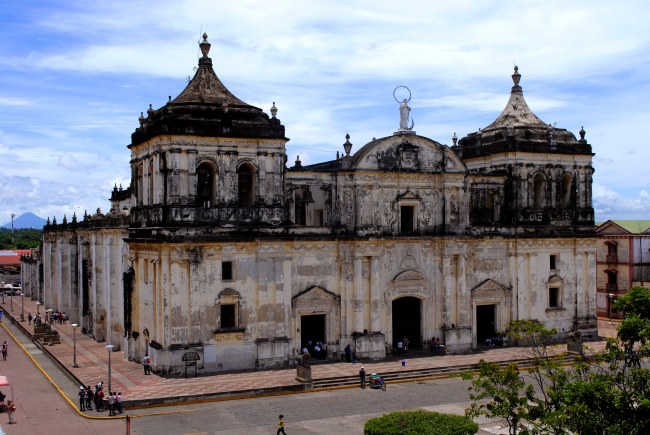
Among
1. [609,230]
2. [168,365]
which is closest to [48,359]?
[168,365]

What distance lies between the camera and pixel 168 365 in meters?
35.0

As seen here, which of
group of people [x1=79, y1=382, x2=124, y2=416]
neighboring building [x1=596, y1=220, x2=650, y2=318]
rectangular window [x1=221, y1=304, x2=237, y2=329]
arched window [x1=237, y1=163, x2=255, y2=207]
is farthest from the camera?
neighboring building [x1=596, y1=220, x2=650, y2=318]

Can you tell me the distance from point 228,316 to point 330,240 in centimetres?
673

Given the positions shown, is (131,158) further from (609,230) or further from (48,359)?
(609,230)

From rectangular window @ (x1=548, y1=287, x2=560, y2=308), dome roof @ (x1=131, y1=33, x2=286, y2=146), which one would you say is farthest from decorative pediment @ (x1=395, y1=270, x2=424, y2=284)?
dome roof @ (x1=131, y1=33, x2=286, y2=146)

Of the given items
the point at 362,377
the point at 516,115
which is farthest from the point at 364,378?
the point at 516,115

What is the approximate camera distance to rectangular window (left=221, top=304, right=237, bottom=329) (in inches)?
1442

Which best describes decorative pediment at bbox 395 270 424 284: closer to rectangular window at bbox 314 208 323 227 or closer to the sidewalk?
the sidewalk

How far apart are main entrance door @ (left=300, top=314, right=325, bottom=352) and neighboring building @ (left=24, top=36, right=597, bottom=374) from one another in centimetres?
11

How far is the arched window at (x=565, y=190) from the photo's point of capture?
150 ft

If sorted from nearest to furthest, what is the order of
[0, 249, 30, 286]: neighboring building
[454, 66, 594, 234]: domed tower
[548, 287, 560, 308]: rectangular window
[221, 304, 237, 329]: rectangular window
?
[221, 304, 237, 329]: rectangular window → [454, 66, 594, 234]: domed tower → [548, 287, 560, 308]: rectangular window → [0, 249, 30, 286]: neighboring building

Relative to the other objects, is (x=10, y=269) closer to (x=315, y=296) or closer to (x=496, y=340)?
(x=315, y=296)

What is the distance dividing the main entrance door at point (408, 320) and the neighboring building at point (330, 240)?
0.09 metres

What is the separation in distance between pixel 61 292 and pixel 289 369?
28258 mm
